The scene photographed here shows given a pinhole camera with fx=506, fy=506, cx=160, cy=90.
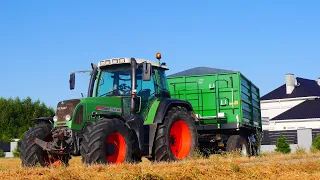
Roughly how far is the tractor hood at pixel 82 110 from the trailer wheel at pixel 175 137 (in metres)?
1.17

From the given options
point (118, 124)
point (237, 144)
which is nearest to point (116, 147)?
point (118, 124)

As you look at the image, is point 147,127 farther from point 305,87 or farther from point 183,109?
point 305,87

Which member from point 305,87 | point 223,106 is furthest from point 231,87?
point 305,87

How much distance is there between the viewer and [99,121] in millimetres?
10734

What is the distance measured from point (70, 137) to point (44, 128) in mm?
1302

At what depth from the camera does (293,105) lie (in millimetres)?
63750

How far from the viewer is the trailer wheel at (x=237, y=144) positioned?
1622cm

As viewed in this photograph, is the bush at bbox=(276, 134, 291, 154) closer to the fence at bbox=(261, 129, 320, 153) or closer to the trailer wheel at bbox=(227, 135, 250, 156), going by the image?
the fence at bbox=(261, 129, 320, 153)

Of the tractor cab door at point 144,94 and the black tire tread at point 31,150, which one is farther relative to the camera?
the tractor cab door at point 144,94

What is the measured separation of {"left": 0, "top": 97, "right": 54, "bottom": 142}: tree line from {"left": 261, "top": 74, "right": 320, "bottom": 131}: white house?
1094 inches

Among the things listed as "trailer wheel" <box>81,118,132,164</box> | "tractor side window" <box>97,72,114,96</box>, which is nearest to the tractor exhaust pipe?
"tractor side window" <box>97,72,114,96</box>

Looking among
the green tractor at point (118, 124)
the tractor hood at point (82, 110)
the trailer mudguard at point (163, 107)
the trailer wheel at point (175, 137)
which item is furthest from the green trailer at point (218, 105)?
the tractor hood at point (82, 110)

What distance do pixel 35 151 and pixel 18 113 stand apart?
181 ft

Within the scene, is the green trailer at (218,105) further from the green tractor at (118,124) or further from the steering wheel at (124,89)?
the steering wheel at (124,89)
